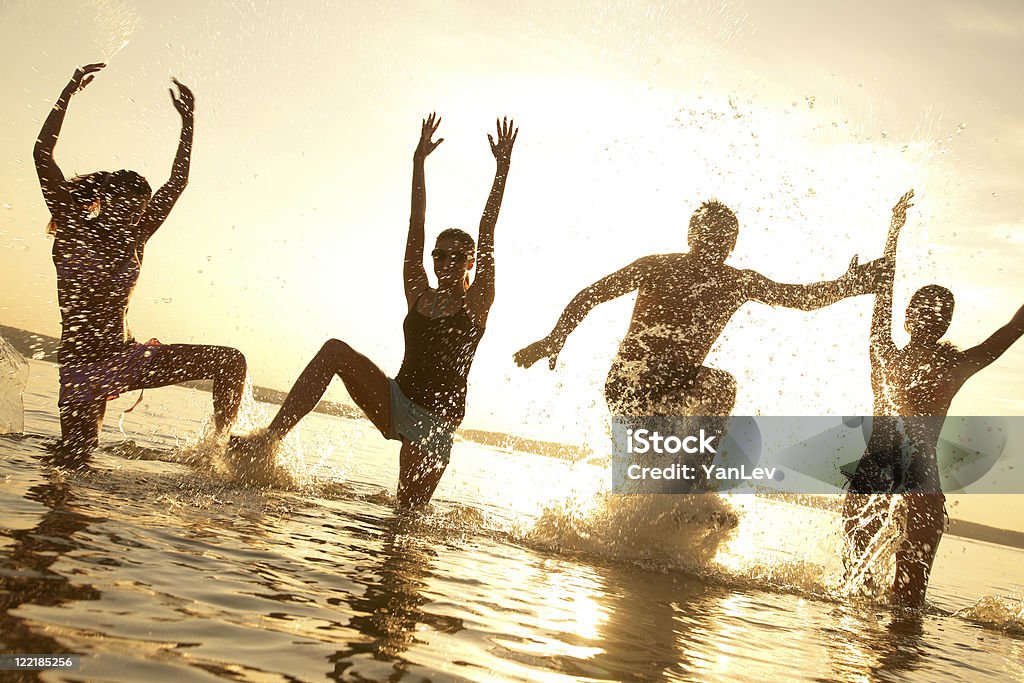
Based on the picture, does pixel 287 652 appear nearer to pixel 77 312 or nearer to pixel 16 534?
pixel 16 534

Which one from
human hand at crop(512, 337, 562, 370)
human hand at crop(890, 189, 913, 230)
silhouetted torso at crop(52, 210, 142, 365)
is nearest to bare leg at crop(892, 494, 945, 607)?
human hand at crop(890, 189, 913, 230)

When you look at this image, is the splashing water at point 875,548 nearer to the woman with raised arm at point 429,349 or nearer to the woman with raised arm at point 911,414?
the woman with raised arm at point 911,414

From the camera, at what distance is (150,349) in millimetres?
5418

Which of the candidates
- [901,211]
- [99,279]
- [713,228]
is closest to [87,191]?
[99,279]

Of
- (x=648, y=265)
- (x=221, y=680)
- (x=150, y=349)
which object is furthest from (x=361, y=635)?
(x=648, y=265)

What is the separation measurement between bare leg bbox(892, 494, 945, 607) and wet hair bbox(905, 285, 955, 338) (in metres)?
1.59

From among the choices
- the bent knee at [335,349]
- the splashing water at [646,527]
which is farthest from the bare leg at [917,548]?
the bent knee at [335,349]

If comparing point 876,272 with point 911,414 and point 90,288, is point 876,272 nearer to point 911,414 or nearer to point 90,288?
point 911,414

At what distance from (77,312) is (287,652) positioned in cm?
407

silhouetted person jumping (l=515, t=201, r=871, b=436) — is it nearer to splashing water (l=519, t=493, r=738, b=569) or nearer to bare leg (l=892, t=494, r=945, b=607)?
splashing water (l=519, t=493, r=738, b=569)

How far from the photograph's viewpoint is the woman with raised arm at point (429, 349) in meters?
5.89

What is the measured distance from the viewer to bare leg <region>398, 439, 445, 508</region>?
619 centimetres

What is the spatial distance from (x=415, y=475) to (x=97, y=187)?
3311mm

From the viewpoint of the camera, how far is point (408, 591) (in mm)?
3279
